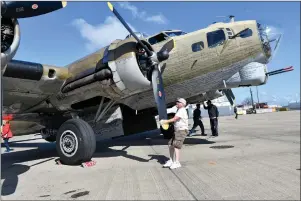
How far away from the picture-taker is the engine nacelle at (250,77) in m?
9.57

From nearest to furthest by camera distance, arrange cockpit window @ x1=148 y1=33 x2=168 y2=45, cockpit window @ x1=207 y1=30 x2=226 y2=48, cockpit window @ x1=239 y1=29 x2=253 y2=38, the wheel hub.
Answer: the wheel hub < cockpit window @ x1=239 y1=29 x2=253 y2=38 < cockpit window @ x1=207 y1=30 x2=226 y2=48 < cockpit window @ x1=148 y1=33 x2=168 y2=45

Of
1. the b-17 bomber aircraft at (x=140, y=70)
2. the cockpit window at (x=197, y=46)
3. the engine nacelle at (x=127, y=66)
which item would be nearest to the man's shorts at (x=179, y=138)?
the b-17 bomber aircraft at (x=140, y=70)

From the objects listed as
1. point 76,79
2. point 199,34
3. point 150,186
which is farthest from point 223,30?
point 150,186

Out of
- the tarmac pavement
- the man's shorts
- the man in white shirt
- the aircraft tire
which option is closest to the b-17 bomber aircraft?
the aircraft tire

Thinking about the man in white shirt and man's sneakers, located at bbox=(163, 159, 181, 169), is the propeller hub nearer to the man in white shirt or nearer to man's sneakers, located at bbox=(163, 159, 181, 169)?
Result: the man in white shirt

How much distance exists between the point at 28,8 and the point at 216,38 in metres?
5.09

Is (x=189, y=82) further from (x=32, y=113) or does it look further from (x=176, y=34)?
(x=32, y=113)

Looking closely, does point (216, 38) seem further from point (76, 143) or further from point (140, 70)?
point (76, 143)

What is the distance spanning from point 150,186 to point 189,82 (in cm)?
415

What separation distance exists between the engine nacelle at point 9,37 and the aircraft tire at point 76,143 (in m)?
3.49

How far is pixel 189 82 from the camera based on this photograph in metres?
8.37

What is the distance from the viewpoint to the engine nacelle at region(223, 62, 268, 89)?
9571mm

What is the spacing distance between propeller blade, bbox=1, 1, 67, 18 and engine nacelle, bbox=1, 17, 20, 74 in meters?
0.22

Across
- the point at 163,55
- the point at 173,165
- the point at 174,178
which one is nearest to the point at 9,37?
the point at 174,178
